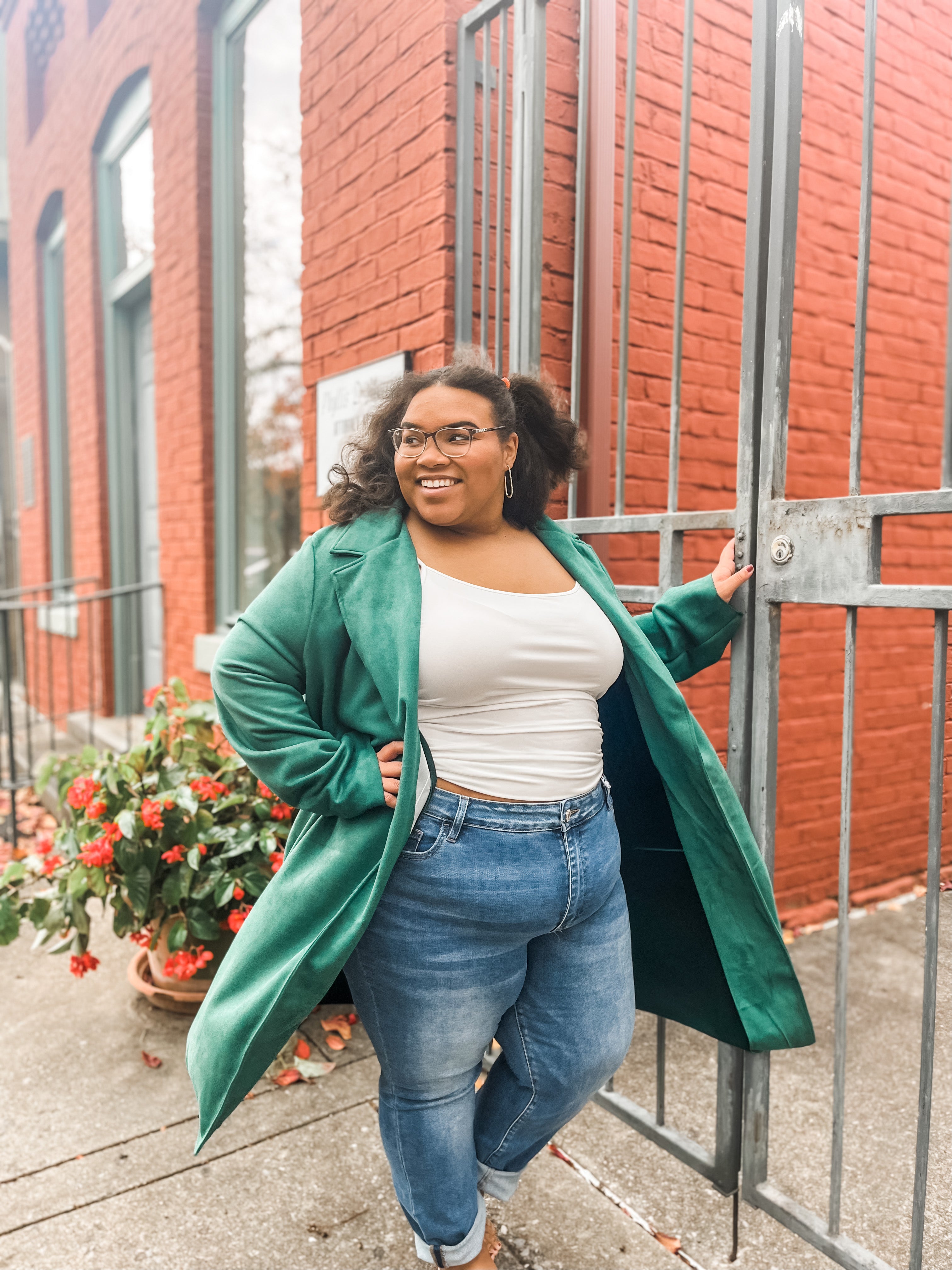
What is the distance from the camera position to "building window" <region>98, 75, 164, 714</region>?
6344 mm

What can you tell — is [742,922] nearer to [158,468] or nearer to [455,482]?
[455,482]

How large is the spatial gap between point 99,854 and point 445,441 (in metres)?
1.76

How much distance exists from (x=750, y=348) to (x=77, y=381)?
6.26m

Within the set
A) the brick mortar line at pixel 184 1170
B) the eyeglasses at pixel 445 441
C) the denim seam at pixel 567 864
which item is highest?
the eyeglasses at pixel 445 441

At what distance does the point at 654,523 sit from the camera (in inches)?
88.5

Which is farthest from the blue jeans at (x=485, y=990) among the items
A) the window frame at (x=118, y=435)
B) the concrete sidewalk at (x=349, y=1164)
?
the window frame at (x=118, y=435)

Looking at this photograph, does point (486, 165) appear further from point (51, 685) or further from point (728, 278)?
point (51, 685)

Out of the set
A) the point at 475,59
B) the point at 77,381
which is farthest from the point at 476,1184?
the point at 77,381

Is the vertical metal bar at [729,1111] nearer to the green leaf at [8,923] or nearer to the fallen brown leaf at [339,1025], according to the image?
the fallen brown leaf at [339,1025]

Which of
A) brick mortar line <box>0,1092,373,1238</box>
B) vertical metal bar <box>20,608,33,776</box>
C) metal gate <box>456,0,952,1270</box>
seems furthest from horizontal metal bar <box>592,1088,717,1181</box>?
vertical metal bar <box>20,608,33,776</box>

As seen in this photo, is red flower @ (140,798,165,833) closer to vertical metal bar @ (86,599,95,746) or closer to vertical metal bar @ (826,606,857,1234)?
vertical metal bar @ (826,606,857,1234)

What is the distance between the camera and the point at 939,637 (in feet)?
5.45

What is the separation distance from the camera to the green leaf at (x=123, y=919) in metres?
2.90

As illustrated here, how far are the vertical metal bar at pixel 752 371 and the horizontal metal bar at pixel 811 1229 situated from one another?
88 centimetres
